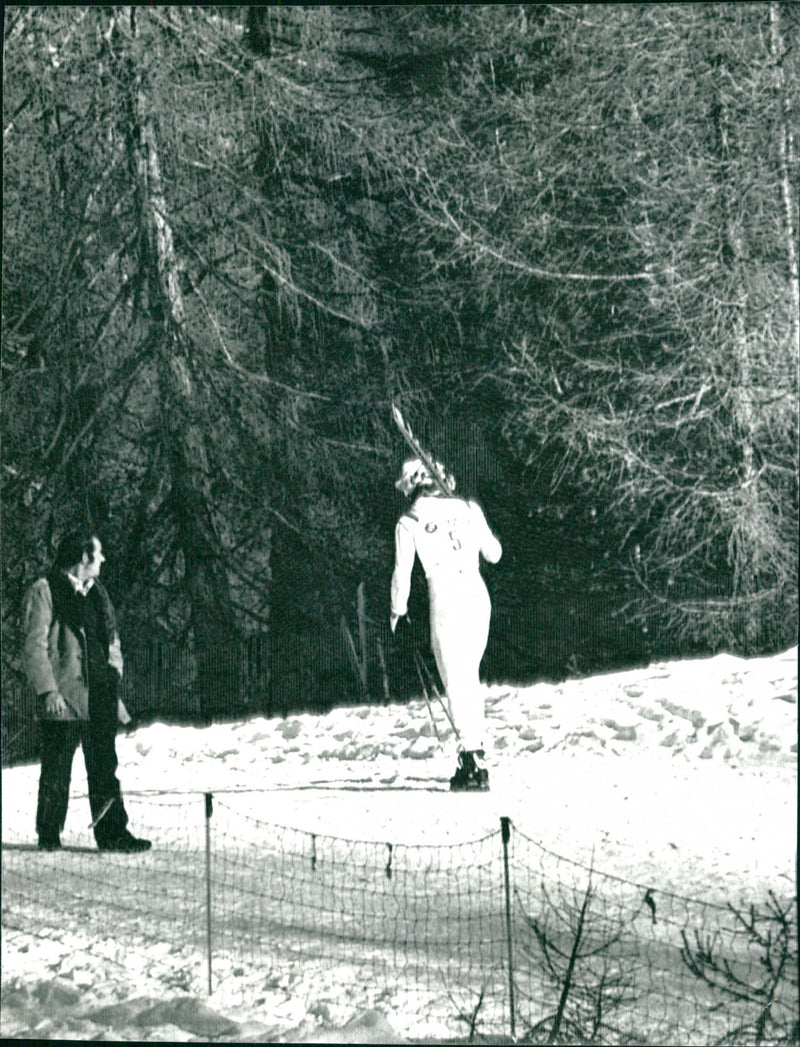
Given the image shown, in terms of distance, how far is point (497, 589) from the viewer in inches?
268

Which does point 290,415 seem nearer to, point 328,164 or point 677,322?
point 328,164

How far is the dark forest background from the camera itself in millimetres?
6633

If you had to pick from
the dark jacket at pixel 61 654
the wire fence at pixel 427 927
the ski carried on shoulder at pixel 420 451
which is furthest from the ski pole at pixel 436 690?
the dark jacket at pixel 61 654

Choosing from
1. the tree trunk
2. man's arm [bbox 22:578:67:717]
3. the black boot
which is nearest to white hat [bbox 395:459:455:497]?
the tree trunk

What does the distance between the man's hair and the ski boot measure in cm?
169

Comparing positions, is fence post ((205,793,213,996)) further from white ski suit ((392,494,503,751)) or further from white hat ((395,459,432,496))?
white hat ((395,459,432,496))

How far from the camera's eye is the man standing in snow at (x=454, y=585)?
676 cm

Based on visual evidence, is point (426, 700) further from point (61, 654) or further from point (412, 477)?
point (61, 654)

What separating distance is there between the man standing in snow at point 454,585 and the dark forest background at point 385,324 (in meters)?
0.06

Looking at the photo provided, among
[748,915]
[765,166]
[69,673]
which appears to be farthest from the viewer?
[69,673]

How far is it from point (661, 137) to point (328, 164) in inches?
50.9

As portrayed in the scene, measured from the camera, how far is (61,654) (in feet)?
23.4

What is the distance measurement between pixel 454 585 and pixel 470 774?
697mm

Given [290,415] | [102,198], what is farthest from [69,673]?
[102,198]
